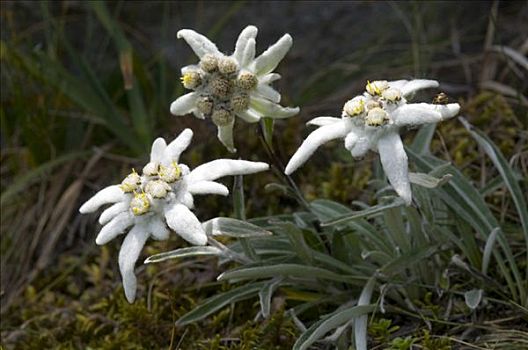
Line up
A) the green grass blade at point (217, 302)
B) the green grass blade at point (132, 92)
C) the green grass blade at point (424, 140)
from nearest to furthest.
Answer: the green grass blade at point (217, 302) < the green grass blade at point (424, 140) < the green grass blade at point (132, 92)

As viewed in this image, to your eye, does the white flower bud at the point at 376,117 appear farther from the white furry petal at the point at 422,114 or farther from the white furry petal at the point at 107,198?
the white furry petal at the point at 107,198

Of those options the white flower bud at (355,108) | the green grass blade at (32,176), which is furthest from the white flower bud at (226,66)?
the green grass blade at (32,176)

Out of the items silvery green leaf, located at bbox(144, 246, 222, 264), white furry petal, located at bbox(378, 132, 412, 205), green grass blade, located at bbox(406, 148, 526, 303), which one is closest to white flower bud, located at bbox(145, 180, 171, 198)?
silvery green leaf, located at bbox(144, 246, 222, 264)

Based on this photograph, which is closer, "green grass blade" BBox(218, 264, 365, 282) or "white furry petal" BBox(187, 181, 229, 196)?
"white furry petal" BBox(187, 181, 229, 196)

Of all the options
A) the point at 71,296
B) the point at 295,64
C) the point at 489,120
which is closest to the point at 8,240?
the point at 71,296

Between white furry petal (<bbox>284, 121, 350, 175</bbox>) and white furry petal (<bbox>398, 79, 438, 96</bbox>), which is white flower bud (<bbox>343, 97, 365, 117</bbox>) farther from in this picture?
white furry petal (<bbox>398, 79, 438, 96</bbox>)

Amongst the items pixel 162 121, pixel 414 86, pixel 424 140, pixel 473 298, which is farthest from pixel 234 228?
pixel 162 121
